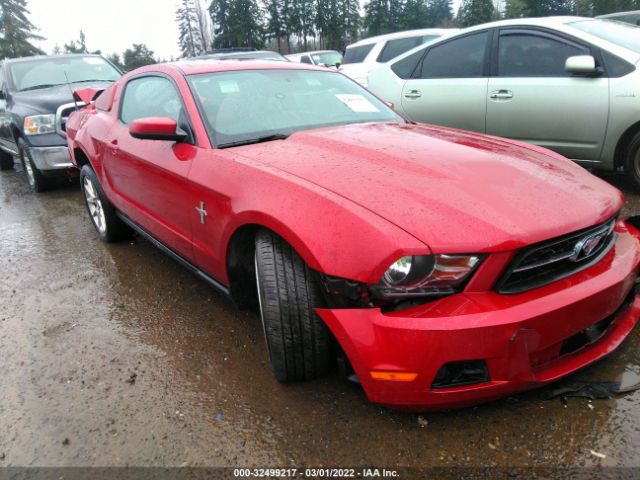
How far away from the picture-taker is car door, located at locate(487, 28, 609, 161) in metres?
4.04

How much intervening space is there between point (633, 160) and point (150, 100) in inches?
147

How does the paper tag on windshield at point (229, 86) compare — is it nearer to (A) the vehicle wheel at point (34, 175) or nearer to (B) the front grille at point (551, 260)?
(B) the front grille at point (551, 260)

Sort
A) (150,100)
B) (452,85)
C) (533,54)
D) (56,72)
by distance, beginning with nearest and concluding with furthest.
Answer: (150,100), (533,54), (452,85), (56,72)

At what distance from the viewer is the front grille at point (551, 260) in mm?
1696

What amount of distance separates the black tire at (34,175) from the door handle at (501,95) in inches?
204

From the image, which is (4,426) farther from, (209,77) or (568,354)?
(568,354)

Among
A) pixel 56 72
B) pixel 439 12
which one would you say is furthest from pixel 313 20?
pixel 56 72

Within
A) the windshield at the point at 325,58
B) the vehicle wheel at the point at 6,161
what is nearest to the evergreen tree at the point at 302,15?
the windshield at the point at 325,58

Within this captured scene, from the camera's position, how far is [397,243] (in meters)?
1.64

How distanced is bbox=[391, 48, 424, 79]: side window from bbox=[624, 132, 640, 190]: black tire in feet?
7.38

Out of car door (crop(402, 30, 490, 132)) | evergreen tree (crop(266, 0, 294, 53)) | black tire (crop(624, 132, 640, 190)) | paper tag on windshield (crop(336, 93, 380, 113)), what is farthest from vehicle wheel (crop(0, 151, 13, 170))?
evergreen tree (crop(266, 0, 294, 53))

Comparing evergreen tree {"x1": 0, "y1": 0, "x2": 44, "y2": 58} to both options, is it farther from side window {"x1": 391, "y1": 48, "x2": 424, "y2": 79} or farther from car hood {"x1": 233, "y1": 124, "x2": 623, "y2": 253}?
car hood {"x1": 233, "y1": 124, "x2": 623, "y2": 253}

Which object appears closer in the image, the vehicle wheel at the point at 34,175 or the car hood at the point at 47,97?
the car hood at the point at 47,97

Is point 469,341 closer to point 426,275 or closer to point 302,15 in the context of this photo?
point 426,275
